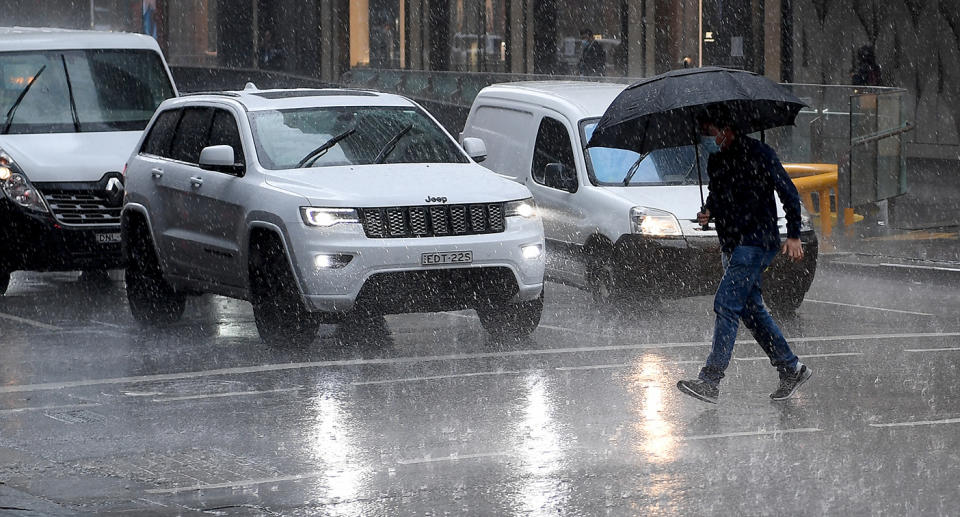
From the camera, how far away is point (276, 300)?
36.2 feet

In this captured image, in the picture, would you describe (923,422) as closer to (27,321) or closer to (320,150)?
(320,150)

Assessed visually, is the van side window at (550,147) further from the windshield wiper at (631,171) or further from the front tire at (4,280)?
the front tire at (4,280)

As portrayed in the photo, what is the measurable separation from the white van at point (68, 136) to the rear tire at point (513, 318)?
3.63 meters

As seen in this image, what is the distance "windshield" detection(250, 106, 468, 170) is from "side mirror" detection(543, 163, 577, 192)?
1.11 metres

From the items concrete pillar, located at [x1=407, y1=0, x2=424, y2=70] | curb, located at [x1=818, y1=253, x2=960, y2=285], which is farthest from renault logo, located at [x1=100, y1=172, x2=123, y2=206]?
concrete pillar, located at [x1=407, y1=0, x2=424, y2=70]

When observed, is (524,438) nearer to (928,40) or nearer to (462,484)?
(462,484)

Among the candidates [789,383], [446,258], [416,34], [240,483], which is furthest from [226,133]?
[416,34]

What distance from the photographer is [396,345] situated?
454 inches

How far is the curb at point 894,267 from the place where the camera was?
51.2ft

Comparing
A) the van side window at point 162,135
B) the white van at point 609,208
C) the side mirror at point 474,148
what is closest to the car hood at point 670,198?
the white van at point 609,208

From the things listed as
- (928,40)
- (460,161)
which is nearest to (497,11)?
(928,40)

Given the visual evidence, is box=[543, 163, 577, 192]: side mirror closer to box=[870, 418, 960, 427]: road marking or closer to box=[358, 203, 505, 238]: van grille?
box=[358, 203, 505, 238]: van grille

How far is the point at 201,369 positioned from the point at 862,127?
12.1m

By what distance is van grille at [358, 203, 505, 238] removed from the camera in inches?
426
